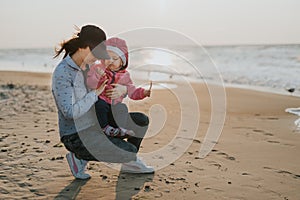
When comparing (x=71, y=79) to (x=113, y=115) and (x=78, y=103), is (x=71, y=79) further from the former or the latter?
(x=113, y=115)

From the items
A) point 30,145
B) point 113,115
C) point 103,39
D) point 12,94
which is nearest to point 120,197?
point 113,115

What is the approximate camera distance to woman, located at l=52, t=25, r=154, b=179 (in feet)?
10.7

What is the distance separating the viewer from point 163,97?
9656mm

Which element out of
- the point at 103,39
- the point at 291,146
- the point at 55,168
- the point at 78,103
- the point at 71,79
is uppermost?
the point at 103,39

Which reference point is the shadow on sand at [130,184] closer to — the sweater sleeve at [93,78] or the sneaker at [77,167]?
the sneaker at [77,167]

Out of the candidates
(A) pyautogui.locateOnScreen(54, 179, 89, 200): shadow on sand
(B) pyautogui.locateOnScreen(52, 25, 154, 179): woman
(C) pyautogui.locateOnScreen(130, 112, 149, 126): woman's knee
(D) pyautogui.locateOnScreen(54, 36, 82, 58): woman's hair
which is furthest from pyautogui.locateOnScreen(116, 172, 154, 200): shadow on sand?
(D) pyautogui.locateOnScreen(54, 36, 82, 58): woman's hair

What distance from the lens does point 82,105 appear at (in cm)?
327

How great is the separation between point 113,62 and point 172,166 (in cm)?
139

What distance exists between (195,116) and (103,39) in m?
4.24

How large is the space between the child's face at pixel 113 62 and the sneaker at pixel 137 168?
998 mm

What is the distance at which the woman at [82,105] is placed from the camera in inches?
128

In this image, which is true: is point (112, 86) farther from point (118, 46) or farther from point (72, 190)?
point (72, 190)

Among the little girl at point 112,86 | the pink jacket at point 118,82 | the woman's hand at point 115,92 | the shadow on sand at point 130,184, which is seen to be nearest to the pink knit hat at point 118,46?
the little girl at point 112,86

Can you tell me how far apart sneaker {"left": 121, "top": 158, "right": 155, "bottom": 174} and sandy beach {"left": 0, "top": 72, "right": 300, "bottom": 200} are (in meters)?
0.09
